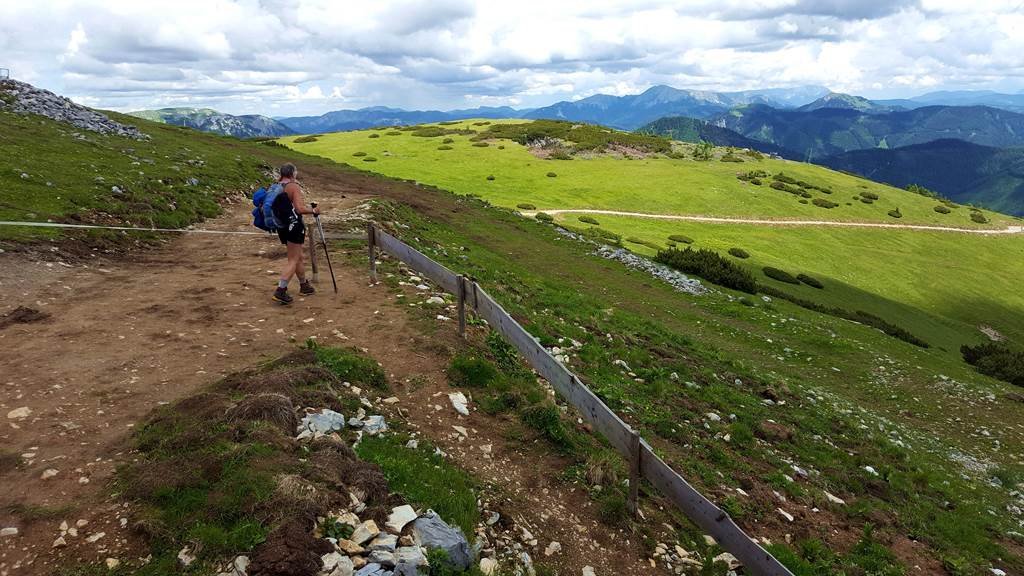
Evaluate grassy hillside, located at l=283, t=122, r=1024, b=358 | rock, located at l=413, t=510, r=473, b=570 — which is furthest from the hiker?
grassy hillside, located at l=283, t=122, r=1024, b=358

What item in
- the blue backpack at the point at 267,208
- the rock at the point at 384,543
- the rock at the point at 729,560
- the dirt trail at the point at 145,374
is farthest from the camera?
the blue backpack at the point at 267,208

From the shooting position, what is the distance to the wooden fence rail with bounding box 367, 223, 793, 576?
270 inches

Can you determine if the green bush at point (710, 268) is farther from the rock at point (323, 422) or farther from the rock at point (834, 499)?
the rock at point (323, 422)

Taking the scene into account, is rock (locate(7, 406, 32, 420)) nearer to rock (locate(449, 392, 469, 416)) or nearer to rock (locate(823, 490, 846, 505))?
rock (locate(449, 392, 469, 416))

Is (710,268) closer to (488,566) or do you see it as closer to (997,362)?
(997,362)

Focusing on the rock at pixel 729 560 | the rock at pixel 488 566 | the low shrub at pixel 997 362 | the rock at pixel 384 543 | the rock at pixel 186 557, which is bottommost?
the low shrub at pixel 997 362

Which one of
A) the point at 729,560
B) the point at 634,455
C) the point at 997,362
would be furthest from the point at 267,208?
the point at 997,362

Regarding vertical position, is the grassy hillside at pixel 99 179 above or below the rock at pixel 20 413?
above

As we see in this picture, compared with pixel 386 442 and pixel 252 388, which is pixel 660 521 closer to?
pixel 386 442

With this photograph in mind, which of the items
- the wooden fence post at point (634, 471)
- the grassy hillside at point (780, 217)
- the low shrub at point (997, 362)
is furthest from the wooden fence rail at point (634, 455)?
the grassy hillside at point (780, 217)

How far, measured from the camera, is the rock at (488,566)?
6400mm

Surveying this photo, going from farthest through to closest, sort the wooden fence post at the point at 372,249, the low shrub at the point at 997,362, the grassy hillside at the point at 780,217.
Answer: the grassy hillside at the point at 780,217, the low shrub at the point at 997,362, the wooden fence post at the point at 372,249

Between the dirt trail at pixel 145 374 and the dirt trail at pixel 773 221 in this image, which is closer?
the dirt trail at pixel 145 374

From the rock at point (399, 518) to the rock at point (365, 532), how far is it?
0.57 feet
